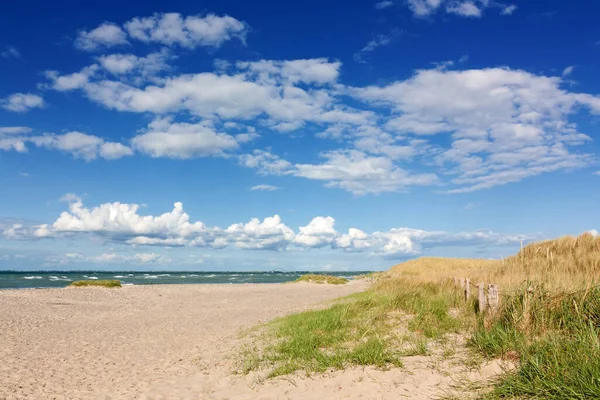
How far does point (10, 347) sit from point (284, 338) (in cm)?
951

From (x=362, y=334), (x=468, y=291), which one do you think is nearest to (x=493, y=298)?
(x=468, y=291)

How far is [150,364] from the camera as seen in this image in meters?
13.2

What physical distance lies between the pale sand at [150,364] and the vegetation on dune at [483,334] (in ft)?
2.53

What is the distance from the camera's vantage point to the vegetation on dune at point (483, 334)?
23.3ft

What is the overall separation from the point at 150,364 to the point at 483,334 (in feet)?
30.7

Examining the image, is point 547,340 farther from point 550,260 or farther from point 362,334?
point 550,260

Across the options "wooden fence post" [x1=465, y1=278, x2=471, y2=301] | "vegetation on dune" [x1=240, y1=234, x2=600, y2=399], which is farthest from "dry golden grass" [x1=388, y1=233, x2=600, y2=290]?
"wooden fence post" [x1=465, y1=278, x2=471, y2=301]

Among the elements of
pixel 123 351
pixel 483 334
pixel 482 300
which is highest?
pixel 482 300

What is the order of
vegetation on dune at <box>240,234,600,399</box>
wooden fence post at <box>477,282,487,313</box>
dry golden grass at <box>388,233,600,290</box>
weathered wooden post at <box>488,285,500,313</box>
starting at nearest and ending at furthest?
vegetation on dune at <box>240,234,600,399</box>
weathered wooden post at <box>488,285,500,313</box>
wooden fence post at <box>477,282,487,313</box>
dry golden grass at <box>388,233,600,290</box>

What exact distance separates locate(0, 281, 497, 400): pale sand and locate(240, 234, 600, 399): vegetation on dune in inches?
30.4

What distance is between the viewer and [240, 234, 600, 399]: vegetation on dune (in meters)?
7.10

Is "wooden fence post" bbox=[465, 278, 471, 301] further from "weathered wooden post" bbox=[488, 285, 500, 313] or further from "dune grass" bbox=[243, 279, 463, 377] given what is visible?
"weathered wooden post" bbox=[488, 285, 500, 313]

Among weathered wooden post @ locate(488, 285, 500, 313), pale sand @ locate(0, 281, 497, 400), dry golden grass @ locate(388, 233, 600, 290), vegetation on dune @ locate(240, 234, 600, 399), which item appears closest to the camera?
vegetation on dune @ locate(240, 234, 600, 399)

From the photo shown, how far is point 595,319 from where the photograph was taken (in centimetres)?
904
